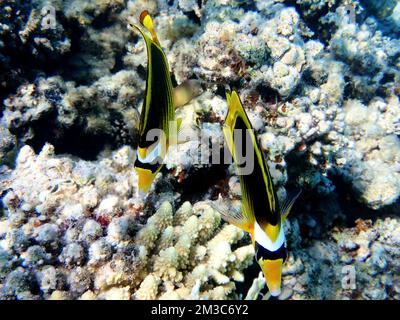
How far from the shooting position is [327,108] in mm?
4031

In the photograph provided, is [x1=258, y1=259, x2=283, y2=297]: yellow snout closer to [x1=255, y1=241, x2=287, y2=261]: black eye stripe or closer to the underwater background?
[x1=255, y1=241, x2=287, y2=261]: black eye stripe

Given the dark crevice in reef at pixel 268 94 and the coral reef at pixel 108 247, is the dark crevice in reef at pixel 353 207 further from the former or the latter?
the coral reef at pixel 108 247

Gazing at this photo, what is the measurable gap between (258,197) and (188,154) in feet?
5.46

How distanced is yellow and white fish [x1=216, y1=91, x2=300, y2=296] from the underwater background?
1.98 ft

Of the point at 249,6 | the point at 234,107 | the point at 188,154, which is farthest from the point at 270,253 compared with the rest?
the point at 249,6

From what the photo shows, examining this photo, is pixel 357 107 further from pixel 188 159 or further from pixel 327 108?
pixel 188 159

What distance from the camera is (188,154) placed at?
2998 mm

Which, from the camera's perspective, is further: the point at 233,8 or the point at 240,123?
the point at 233,8

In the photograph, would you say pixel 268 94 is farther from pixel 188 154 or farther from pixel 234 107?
pixel 234 107

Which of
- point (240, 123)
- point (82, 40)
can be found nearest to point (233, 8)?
point (82, 40)

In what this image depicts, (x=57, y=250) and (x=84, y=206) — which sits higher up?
(x=84, y=206)

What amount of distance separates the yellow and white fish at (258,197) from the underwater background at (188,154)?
1.98 ft
